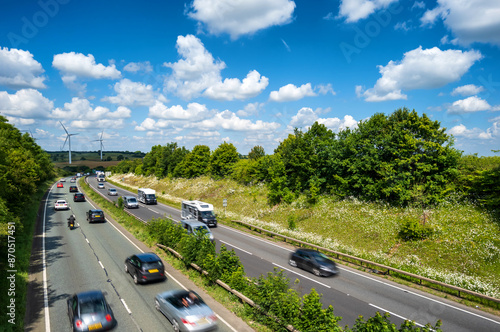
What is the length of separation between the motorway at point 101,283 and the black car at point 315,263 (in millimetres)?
8255

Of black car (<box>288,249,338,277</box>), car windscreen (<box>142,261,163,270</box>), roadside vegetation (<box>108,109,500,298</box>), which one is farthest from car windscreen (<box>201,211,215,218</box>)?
car windscreen (<box>142,261,163,270</box>)

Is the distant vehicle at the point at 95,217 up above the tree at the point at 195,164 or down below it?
below

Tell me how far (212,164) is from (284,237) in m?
41.2

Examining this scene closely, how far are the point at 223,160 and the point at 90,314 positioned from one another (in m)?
55.2

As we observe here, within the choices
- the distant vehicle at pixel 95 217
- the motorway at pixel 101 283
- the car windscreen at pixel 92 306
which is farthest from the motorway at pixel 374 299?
the distant vehicle at pixel 95 217

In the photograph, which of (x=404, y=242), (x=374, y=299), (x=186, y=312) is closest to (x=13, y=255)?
(x=186, y=312)

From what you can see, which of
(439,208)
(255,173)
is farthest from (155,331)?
(255,173)

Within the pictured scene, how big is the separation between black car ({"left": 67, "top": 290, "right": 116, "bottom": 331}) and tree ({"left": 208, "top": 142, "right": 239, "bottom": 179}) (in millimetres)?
52600

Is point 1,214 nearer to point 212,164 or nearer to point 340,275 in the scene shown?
point 340,275

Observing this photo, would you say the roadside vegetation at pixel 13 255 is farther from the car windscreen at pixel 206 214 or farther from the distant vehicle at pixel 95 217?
the car windscreen at pixel 206 214

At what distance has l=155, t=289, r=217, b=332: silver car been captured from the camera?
10602mm

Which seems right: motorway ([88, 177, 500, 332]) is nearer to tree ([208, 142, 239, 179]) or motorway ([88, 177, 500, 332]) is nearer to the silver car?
the silver car

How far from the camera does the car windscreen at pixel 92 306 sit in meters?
10.7

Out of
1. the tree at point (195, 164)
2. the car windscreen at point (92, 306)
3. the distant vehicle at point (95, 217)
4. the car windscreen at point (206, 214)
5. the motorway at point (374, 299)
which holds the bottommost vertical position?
the motorway at point (374, 299)
